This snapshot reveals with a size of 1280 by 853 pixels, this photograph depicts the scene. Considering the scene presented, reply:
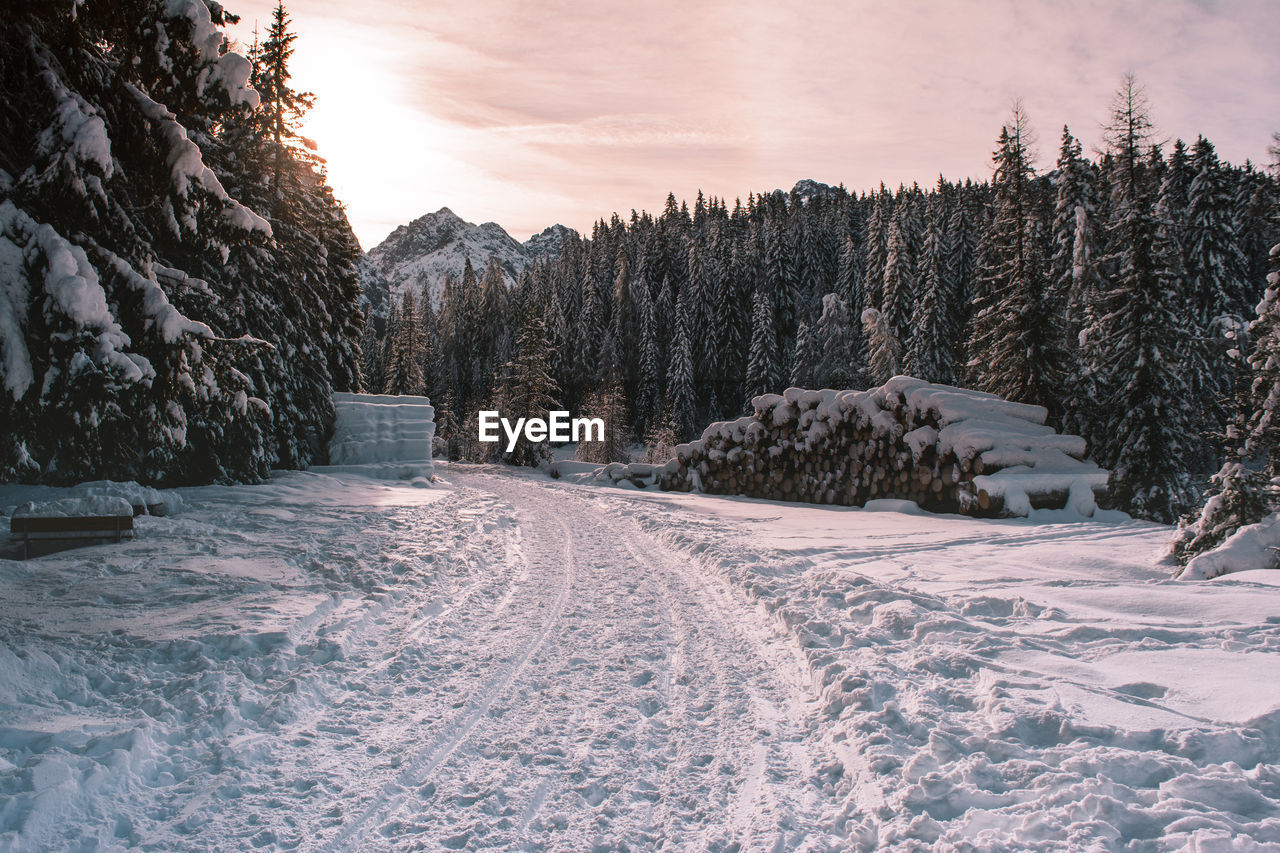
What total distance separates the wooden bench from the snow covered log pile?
12.3m

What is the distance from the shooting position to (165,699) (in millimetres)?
4184

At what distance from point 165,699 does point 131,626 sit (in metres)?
1.57

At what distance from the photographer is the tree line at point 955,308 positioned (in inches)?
554

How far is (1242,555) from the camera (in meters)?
6.04

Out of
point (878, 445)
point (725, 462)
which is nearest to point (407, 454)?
point (725, 462)

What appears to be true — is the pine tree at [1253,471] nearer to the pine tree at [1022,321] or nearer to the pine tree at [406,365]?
the pine tree at [1022,321]

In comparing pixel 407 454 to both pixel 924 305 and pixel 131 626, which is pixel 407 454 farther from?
pixel 924 305

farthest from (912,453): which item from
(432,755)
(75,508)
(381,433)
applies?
(381,433)

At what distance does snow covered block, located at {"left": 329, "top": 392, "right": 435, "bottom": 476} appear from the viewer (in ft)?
70.1

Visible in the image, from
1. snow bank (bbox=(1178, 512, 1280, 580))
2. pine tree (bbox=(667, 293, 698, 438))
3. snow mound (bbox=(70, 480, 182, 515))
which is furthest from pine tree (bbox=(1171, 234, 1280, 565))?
pine tree (bbox=(667, 293, 698, 438))

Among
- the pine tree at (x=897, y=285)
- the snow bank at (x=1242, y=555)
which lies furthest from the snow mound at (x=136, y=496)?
the pine tree at (x=897, y=285)

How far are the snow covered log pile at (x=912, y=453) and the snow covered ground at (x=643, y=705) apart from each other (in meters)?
2.68

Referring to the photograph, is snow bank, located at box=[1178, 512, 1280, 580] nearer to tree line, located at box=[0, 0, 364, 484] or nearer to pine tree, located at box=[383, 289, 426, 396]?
tree line, located at box=[0, 0, 364, 484]
